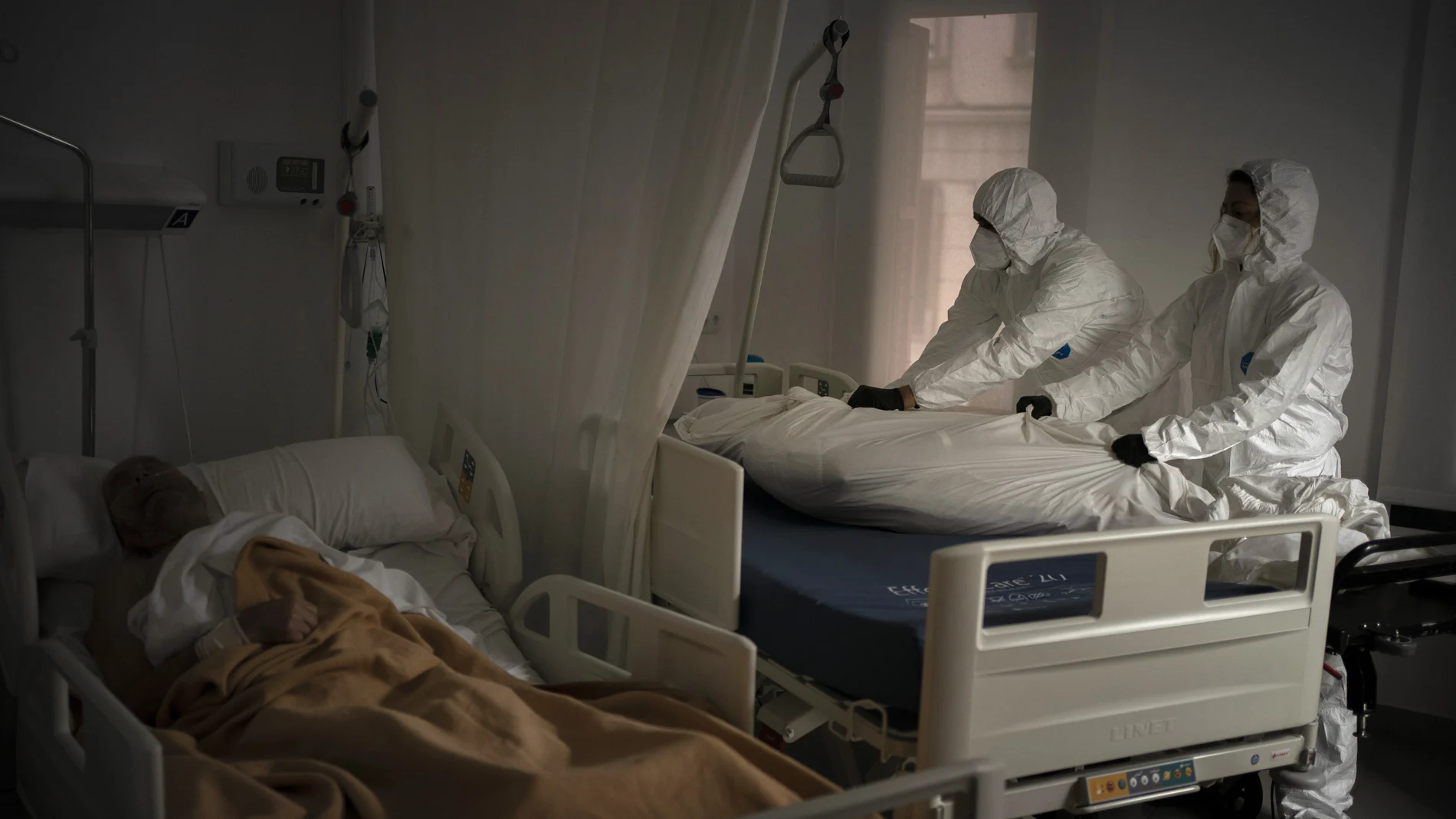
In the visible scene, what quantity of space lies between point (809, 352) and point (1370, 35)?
224cm

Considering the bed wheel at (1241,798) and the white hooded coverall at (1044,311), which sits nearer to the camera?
the bed wheel at (1241,798)

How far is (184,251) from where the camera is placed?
10.2ft

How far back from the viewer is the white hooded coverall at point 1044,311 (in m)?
3.30

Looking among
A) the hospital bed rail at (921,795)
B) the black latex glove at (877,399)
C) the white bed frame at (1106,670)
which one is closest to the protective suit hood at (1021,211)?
the black latex glove at (877,399)

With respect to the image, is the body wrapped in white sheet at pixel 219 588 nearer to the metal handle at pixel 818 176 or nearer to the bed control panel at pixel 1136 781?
the bed control panel at pixel 1136 781

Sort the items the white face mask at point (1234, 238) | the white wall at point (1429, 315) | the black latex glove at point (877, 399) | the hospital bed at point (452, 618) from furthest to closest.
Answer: the white wall at point (1429, 315), the black latex glove at point (877, 399), the white face mask at point (1234, 238), the hospital bed at point (452, 618)

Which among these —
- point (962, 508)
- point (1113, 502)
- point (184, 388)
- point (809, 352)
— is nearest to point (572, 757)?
point (962, 508)

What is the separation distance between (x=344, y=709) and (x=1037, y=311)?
2.21 meters

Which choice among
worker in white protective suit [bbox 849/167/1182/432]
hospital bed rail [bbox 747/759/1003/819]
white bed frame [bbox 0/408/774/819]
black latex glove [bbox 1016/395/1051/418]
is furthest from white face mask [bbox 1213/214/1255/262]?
hospital bed rail [bbox 747/759/1003/819]

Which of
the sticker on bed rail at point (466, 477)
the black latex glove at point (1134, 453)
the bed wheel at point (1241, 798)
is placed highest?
the black latex glove at point (1134, 453)

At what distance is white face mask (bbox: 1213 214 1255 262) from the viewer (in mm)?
3010

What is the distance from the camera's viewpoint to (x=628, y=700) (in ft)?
6.47

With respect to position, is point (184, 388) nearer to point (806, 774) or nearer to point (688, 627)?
point (688, 627)

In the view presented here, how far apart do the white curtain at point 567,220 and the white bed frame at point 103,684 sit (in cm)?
19
